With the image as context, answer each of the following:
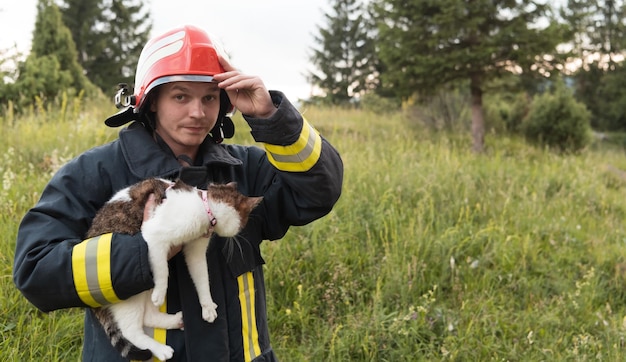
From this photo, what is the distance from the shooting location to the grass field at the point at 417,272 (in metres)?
3.42

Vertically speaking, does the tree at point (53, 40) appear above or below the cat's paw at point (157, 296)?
above

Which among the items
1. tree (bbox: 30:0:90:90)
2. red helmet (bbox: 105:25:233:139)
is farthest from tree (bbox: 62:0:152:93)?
red helmet (bbox: 105:25:233:139)

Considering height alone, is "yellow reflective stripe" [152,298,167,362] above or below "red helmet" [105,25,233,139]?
below

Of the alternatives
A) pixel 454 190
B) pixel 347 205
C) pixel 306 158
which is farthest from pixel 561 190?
pixel 306 158

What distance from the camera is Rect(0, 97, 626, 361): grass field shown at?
3424 mm

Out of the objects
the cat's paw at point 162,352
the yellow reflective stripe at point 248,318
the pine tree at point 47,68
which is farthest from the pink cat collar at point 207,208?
the pine tree at point 47,68

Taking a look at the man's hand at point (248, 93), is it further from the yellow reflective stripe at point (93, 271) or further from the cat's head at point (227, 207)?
the yellow reflective stripe at point (93, 271)

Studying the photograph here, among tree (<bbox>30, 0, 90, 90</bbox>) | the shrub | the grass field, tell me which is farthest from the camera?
tree (<bbox>30, 0, 90, 90</bbox>)

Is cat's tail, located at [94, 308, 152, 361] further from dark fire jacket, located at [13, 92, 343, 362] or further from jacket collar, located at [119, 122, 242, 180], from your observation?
jacket collar, located at [119, 122, 242, 180]

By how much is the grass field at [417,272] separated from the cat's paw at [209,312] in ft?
5.76

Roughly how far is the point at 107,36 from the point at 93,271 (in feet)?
99.9

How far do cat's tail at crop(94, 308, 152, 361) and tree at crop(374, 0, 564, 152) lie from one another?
10.5 m

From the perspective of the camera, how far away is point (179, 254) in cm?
178

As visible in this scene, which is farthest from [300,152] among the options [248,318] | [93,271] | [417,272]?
[417,272]
